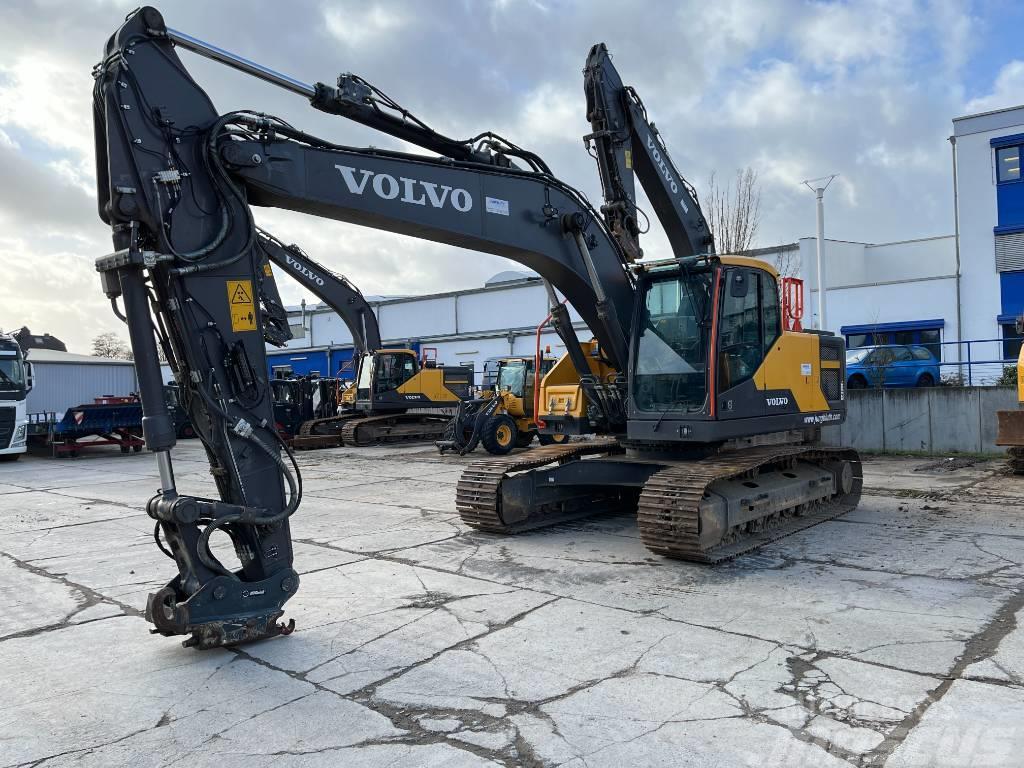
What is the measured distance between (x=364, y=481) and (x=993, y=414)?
12.2 meters

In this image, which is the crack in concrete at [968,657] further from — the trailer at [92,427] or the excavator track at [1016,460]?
the trailer at [92,427]

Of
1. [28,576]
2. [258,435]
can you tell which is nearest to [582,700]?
[258,435]

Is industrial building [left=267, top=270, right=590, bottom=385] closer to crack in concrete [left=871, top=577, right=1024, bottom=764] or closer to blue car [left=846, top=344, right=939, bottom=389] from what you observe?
blue car [left=846, top=344, right=939, bottom=389]

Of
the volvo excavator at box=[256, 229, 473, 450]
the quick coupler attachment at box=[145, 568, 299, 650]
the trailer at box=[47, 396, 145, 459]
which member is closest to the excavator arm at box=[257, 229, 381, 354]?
the volvo excavator at box=[256, 229, 473, 450]

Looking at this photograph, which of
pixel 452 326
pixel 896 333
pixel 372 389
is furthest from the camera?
pixel 452 326

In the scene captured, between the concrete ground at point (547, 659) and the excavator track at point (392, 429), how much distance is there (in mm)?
12242

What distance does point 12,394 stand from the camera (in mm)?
18812

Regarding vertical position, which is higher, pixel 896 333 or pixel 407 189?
pixel 896 333

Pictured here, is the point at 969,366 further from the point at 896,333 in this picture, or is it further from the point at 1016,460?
the point at 896,333

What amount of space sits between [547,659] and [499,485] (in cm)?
352

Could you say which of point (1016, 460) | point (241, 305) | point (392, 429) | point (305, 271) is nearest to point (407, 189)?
point (241, 305)

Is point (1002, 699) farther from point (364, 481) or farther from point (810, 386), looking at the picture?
point (364, 481)

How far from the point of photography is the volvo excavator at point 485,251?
4.86 m

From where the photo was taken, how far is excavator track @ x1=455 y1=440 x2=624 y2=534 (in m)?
8.20
